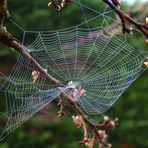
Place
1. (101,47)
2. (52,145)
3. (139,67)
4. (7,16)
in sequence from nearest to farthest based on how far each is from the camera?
(7,16), (139,67), (101,47), (52,145)

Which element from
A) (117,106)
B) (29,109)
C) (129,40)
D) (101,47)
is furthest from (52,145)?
(29,109)

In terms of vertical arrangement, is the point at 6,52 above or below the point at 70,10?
below

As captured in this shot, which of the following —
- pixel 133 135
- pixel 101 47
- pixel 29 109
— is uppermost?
pixel 101 47

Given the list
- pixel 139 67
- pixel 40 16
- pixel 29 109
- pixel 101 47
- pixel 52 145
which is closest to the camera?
pixel 29 109

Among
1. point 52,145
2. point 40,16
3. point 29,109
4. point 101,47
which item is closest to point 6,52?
point 40,16

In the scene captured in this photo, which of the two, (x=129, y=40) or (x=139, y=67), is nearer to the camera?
(x=139, y=67)

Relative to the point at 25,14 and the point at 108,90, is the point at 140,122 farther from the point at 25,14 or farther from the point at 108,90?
the point at 108,90
